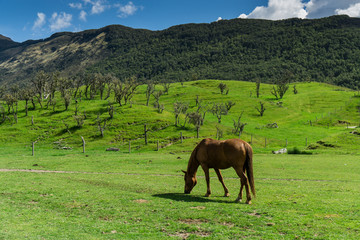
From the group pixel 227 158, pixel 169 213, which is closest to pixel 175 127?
pixel 227 158

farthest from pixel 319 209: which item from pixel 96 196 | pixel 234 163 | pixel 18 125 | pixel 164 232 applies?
pixel 18 125

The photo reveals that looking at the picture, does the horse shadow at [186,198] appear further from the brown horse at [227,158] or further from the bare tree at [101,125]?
the bare tree at [101,125]

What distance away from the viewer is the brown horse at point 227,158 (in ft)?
51.8

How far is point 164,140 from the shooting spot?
238 feet

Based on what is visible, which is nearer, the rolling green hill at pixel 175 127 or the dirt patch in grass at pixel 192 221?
the dirt patch in grass at pixel 192 221

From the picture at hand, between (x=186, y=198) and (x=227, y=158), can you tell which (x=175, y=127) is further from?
(x=227, y=158)

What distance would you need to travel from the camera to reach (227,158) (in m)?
16.3

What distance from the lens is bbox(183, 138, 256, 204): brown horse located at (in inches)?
622

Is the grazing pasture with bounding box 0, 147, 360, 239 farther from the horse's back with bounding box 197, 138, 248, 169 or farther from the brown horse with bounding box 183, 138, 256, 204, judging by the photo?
the horse's back with bounding box 197, 138, 248, 169

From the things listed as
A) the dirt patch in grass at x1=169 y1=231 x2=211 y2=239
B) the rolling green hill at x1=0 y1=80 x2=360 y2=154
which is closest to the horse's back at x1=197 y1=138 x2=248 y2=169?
the dirt patch in grass at x1=169 y1=231 x2=211 y2=239

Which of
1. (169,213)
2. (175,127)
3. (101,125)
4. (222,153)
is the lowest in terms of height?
(175,127)

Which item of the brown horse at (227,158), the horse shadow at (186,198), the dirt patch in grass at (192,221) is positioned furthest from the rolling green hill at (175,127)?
the dirt patch in grass at (192,221)

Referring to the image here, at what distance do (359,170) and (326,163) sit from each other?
6.21m

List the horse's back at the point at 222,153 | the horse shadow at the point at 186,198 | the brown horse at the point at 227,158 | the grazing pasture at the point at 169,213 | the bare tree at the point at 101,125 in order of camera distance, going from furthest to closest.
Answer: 1. the bare tree at the point at 101,125
2. the horse shadow at the point at 186,198
3. the horse's back at the point at 222,153
4. the brown horse at the point at 227,158
5. the grazing pasture at the point at 169,213
